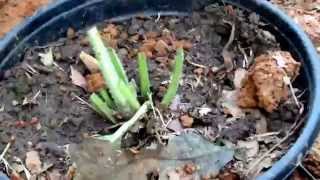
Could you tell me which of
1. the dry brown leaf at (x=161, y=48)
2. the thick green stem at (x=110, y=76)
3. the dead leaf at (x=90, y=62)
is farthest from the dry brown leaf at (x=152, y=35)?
the thick green stem at (x=110, y=76)

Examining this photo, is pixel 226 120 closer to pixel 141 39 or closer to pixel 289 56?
pixel 289 56

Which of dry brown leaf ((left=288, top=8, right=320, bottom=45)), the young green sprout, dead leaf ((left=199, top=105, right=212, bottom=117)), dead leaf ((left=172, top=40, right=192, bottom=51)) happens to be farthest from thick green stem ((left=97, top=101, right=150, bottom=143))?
dry brown leaf ((left=288, top=8, right=320, bottom=45))

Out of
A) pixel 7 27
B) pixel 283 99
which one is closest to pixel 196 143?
pixel 283 99

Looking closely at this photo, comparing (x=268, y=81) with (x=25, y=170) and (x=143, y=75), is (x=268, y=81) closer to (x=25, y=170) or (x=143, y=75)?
(x=143, y=75)

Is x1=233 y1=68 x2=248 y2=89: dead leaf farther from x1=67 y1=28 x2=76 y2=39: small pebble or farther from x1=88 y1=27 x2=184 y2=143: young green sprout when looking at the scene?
x1=67 y1=28 x2=76 y2=39: small pebble

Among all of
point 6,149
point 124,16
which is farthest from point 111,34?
point 6,149

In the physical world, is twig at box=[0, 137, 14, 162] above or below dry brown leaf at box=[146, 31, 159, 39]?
below

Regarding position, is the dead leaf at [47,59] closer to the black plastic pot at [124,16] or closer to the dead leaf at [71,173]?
the black plastic pot at [124,16]
